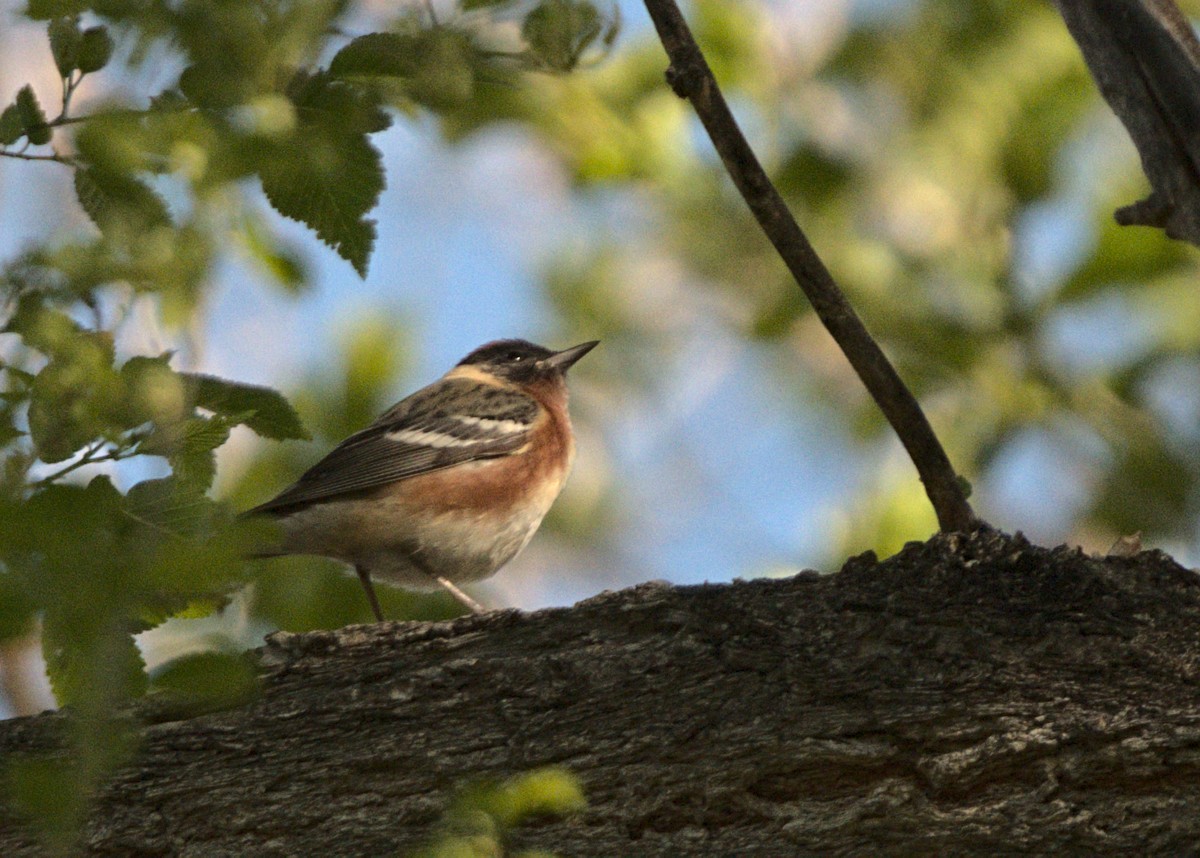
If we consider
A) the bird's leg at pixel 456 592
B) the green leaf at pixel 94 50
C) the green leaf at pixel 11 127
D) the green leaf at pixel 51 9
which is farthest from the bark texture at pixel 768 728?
the bird's leg at pixel 456 592

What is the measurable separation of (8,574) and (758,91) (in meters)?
8.38

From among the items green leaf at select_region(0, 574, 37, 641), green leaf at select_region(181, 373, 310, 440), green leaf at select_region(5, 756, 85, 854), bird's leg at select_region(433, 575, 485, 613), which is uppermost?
bird's leg at select_region(433, 575, 485, 613)

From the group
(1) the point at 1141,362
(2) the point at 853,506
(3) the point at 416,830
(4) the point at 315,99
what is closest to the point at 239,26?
(4) the point at 315,99

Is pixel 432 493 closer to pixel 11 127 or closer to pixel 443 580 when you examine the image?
pixel 443 580

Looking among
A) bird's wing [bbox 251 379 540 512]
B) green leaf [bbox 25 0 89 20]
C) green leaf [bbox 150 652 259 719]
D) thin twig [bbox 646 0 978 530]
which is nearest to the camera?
green leaf [bbox 150 652 259 719]

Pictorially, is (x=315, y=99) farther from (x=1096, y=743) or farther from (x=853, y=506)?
(x=853, y=506)

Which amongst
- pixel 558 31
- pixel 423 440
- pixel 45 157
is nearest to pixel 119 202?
pixel 45 157

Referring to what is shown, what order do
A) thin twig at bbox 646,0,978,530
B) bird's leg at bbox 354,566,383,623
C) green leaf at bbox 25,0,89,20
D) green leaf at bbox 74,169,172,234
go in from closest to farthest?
green leaf at bbox 25,0,89,20
green leaf at bbox 74,169,172,234
thin twig at bbox 646,0,978,530
bird's leg at bbox 354,566,383,623

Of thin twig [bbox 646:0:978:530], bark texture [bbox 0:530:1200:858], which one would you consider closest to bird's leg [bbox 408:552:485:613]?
bark texture [bbox 0:530:1200:858]

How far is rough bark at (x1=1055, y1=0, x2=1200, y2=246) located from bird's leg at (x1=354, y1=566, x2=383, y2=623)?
395 cm

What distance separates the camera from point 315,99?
2818mm

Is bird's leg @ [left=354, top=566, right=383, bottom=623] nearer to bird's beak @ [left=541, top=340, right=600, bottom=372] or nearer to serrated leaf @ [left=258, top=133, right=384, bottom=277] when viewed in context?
bird's beak @ [left=541, top=340, right=600, bottom=372]

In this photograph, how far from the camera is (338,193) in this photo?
2.94 metres

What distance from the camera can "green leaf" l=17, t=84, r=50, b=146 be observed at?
273cm
